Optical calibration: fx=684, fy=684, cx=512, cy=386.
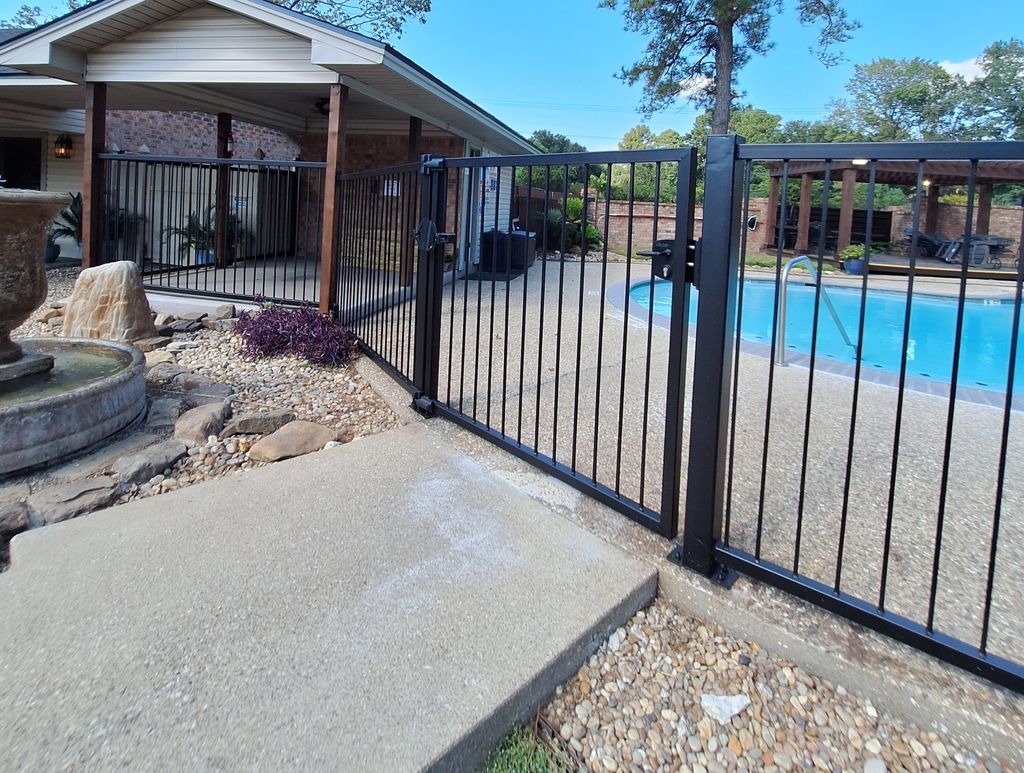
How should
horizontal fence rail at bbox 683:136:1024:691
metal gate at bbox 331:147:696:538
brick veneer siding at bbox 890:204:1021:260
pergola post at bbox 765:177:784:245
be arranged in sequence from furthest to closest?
1. brick veneer siding at bbox 890:204:1021:260
2. pergola post at bbox 765:177:784:245
3. metal gate at bbox 331:147:696:538
4. horizontal fence rail at bbox 683:136:1024:691

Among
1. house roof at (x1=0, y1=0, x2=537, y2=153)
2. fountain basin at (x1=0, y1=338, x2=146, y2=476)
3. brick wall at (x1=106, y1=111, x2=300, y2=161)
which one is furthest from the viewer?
brick wall at (x1=106, y1=111, x2=300, y2=161)

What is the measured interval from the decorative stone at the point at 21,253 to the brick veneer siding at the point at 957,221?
1964 centimetres

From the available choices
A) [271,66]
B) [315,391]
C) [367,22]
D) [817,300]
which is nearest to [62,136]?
[271,66]

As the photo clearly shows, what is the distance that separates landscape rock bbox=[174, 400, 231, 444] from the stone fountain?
0.97 ft

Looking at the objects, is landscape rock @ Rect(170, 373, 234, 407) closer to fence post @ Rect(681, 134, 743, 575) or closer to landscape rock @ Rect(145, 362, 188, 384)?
landscape rock @ Rect(145, 362, 188, 384)

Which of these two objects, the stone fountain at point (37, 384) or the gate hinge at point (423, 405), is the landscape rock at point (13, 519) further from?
the gate hinge at point (423, 405)

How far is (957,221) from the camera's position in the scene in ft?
71.6

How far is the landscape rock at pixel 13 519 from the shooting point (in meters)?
2.51

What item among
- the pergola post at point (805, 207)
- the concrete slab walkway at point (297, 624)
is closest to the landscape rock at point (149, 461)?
the concrete slab walkway at point (297, 624)

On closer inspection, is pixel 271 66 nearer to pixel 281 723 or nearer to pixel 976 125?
pixel 281 723

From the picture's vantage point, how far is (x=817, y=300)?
1.95 metres

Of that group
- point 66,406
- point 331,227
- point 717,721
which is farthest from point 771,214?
point 717,721

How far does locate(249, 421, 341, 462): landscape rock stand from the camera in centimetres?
333

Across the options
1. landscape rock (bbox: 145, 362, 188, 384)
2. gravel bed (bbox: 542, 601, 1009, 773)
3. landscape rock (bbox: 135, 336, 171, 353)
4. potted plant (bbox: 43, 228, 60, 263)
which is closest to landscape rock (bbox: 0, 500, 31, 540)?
landscape rock (bbox: 145, 362, 188, 384)
